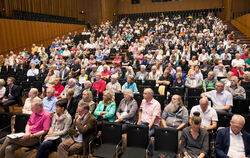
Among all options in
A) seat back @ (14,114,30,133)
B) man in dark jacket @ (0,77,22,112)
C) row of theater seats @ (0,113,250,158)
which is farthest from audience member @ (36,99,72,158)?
man in dark jacket @ (0,77,22,112)

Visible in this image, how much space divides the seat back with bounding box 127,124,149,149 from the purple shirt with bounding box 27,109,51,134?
4.22ft

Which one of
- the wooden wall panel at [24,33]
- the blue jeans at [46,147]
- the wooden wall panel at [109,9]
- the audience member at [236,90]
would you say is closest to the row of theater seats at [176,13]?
the wooden wall panel at [109,9]

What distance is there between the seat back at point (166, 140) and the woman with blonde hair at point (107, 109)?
95cm

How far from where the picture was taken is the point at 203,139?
256cm

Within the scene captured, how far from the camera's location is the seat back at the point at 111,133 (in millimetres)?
2988

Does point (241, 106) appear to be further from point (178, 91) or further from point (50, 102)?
Answer: point (50, 102)

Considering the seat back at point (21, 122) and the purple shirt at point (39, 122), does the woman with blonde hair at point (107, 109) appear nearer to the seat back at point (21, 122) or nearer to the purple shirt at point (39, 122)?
the purple shirt at point (39, 122)

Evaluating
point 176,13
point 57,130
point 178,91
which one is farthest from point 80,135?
point 176,13

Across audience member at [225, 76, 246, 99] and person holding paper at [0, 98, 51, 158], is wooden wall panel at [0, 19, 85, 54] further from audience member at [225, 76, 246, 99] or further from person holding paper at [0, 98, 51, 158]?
audience member at [225, 76, 246, 99]

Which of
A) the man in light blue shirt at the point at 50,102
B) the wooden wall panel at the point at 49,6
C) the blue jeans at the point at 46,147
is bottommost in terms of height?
the blue jeans at the point at 46,147

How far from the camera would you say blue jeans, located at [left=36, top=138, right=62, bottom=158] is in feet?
9.22

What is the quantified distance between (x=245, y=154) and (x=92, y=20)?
1886 centimetres

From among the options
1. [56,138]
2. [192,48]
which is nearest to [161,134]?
[56,138]

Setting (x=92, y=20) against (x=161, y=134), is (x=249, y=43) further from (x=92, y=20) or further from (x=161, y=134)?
(x=92, y=20)
